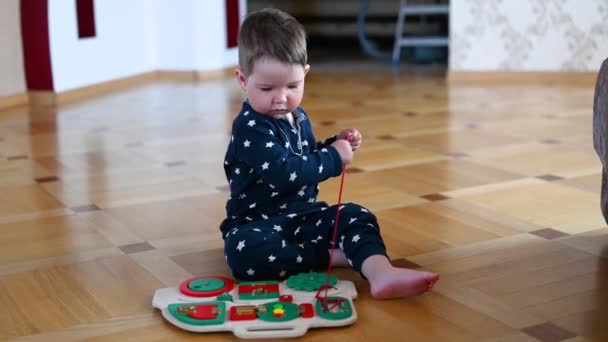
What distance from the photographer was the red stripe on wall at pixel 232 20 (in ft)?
17.2

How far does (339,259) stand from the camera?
4.96ft

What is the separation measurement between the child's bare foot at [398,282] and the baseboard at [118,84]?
3.08 metres

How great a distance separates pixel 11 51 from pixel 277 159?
2.97m

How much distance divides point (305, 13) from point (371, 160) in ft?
17.0

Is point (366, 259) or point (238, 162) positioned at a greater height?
point (238, 162)

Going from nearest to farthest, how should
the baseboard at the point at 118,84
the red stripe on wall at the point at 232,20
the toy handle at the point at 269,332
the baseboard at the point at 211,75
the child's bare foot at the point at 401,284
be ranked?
1. the toy handle at the point at 269,332
2. the child's bare foot at the point at 401,284
3. the baseboard at the point at 118,84
4. the baseboard at the point at 211,75
5. the red stripe on wall at the point at 232,20

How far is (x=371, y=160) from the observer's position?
2533 millimetres

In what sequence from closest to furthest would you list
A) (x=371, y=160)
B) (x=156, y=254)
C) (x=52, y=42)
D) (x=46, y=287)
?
1. (x=46, y=287)
2. (x=156, y=254)
3. (x=371, y=160)
4. (x=52, y=42)

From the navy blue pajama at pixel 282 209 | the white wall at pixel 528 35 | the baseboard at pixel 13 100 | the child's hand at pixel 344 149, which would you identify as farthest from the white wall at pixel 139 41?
the child's hand at pixel 344 149

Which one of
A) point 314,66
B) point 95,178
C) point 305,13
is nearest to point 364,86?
point 314,66

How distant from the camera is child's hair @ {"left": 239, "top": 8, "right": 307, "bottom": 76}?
1.34 metres

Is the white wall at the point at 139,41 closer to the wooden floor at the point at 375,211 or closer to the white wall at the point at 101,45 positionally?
the white wall at the point at 101,45

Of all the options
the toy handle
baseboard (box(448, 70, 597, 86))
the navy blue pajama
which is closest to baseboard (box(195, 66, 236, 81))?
baseboard (box(448, 70, 597, 86))

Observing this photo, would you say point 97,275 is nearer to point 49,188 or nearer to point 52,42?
point 49,188
